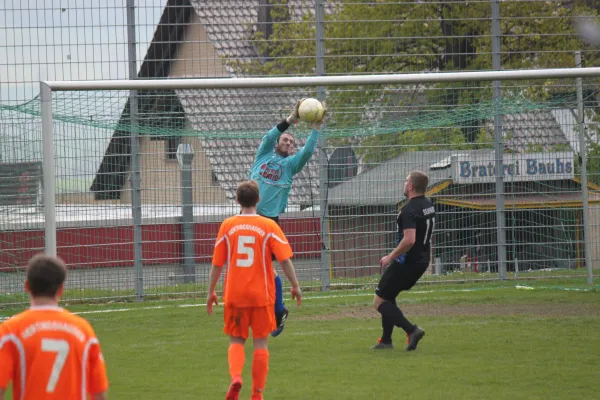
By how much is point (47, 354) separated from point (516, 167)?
11218 millimetres

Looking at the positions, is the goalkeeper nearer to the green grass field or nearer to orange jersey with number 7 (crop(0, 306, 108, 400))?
the green grass field

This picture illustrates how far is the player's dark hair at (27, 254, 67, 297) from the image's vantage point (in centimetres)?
422

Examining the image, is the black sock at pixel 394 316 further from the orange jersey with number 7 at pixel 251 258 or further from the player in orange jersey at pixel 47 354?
the player in orange jersey at pixel 47 354

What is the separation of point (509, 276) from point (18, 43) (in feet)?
26.5

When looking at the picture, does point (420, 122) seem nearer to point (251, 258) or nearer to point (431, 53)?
point (431, 53)

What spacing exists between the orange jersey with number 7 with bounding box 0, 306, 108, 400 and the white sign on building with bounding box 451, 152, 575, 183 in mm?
10755

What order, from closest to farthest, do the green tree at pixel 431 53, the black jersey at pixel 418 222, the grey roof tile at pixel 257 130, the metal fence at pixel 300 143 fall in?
the black jersey at pixel 418 222 < the metal fence at pixel 300 143 < the grey roof tile at pixel 257 130 < the green tree at pixel 431 53

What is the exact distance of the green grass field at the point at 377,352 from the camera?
709cm

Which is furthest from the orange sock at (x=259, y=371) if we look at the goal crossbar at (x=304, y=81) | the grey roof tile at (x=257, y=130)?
the grey roof tile at (x=257, y=130)

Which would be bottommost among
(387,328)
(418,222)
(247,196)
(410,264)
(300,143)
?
(387,328)

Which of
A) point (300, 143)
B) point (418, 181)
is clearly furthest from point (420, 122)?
point (418, 181)

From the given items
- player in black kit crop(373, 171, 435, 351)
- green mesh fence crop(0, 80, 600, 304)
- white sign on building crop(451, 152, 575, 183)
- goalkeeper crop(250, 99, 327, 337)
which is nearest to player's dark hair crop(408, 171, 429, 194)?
player in black kit crop(373, 171, 435, 351)

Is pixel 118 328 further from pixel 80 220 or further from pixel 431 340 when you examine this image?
pixel 431 340

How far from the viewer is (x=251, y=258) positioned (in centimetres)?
664
